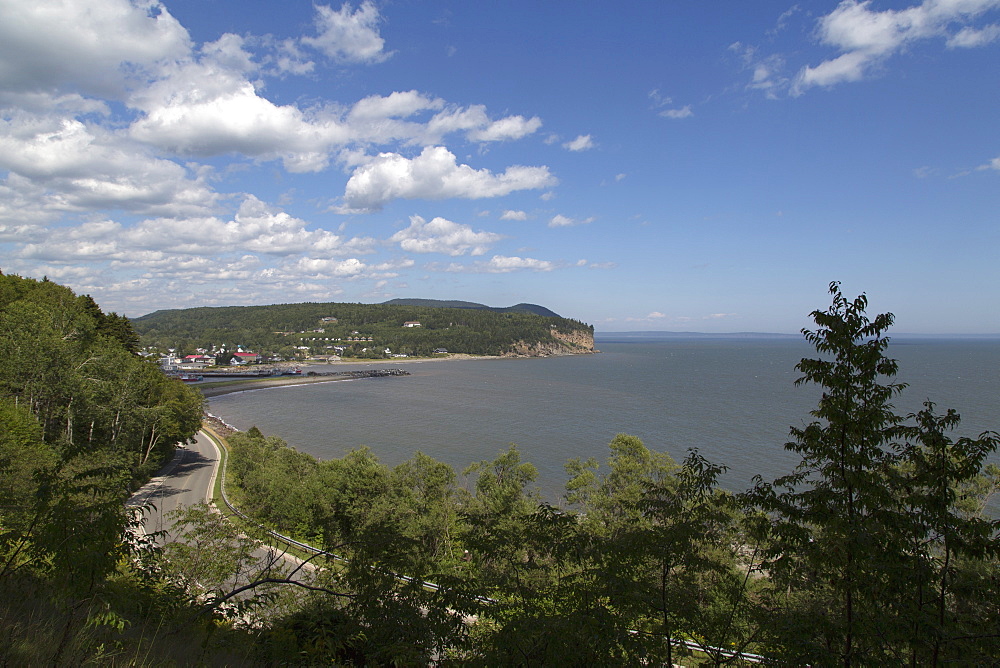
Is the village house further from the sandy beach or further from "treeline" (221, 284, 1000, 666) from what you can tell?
"treeline" (221, 284, 1000, 666)

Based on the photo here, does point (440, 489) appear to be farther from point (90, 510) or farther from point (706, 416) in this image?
point (706, 416)

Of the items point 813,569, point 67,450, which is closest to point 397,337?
point 67,450

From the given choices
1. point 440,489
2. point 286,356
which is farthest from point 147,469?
point 286,356

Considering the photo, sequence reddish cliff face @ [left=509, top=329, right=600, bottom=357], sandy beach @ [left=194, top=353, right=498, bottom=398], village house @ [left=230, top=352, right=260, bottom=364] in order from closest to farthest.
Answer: sandy beach @ [left=194, top=353, right=498, bottom=398], village house @ [left=230, top=352, right=260, bottom=364], reddish cliff face @ [left=509, top=329, right=600, bottom=357]

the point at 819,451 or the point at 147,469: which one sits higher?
the point at 819,451

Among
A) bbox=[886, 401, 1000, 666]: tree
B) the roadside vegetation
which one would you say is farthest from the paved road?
bbox=[886, 401, 1000, 666]: tree

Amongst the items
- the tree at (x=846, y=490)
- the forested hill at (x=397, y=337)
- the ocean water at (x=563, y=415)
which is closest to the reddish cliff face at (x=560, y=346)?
the forested hill at (x=397, y=337)

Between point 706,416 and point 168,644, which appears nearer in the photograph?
point 168,644

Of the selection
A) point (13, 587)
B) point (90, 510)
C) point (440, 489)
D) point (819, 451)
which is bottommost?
point (440, 489)
